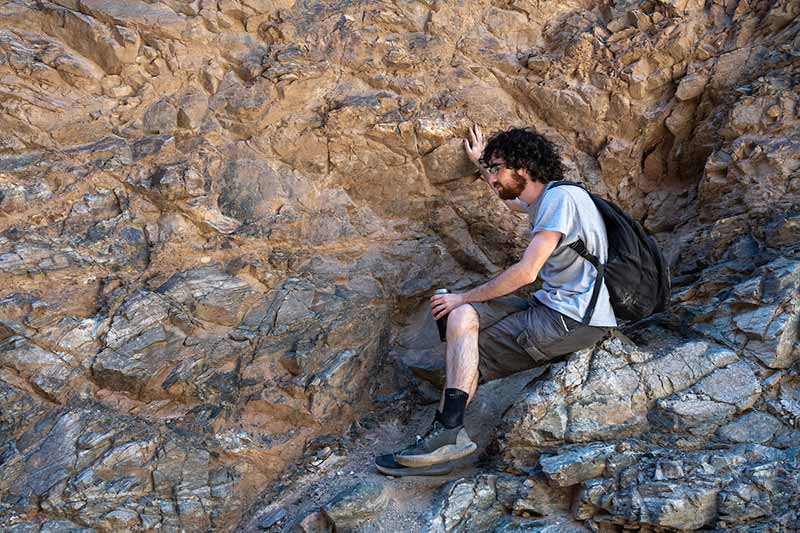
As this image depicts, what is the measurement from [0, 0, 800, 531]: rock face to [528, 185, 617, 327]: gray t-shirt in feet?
1.25

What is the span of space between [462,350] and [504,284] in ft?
1.67

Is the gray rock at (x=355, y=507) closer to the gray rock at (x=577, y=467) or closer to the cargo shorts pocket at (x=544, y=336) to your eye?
the gray rock at (x=577, y=467)

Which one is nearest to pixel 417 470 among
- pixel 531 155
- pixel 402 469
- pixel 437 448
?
pixel 402 469

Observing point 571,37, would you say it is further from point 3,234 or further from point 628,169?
point 3,234

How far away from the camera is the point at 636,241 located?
3.83 m

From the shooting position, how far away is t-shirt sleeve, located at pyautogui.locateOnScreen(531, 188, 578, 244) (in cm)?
364

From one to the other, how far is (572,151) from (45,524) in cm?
483

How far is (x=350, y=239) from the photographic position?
4.91 metres

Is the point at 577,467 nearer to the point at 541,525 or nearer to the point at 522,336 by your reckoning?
the point at 541,525

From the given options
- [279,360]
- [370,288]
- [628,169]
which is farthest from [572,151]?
[279,360]

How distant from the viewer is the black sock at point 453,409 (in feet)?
12.1

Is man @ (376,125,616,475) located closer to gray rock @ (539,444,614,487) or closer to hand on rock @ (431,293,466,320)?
hand on rock @ (431,293,466,320)

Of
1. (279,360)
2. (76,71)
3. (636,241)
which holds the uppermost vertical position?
(76,71)

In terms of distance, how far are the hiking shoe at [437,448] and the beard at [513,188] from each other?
5.38 feet
